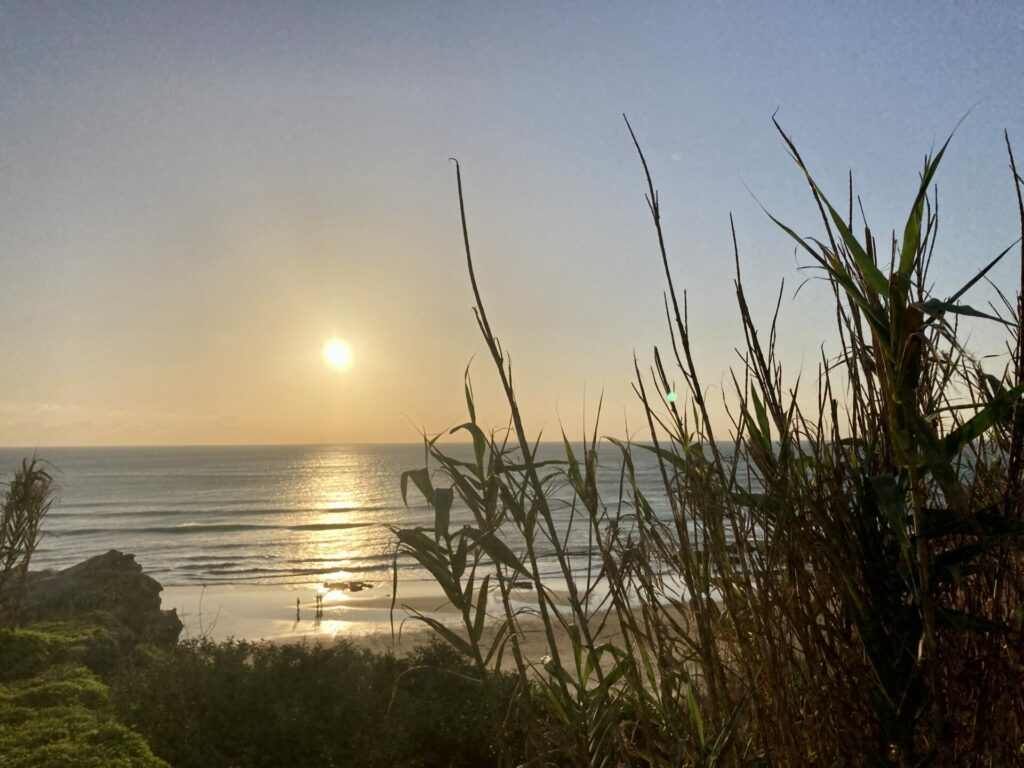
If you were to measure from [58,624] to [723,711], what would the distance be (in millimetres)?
12170

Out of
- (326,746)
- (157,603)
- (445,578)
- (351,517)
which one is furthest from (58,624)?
(351,517)

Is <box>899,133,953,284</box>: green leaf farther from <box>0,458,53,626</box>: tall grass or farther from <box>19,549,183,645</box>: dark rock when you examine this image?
<box>19,549,183,645</box>: dark rock

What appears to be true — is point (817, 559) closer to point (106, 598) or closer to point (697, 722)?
point (697, 722)

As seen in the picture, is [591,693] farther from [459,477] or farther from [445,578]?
[459,477]

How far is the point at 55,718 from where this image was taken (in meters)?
5.67

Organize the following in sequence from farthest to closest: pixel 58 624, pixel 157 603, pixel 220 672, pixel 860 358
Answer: pixel 157 603
pixel 58 624
pixel 220 672
pixel 860 358

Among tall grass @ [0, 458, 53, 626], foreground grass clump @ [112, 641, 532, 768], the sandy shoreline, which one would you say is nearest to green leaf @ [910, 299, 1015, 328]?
foreground grass clump @ [112, 641, 532, 768]

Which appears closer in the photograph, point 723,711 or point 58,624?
point 723,711

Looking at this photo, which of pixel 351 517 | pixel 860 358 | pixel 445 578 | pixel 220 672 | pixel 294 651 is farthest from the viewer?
pixel 351 517

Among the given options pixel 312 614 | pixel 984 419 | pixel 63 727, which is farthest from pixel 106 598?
pixel 984 419

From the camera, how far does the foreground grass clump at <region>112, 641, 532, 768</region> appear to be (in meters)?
6.25

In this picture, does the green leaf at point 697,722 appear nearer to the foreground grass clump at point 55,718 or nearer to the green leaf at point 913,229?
the green leaf at point 913,229

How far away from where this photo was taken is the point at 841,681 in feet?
4.18

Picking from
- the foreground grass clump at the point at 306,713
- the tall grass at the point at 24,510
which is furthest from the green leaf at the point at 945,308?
the tall grass at the point at 24,510
